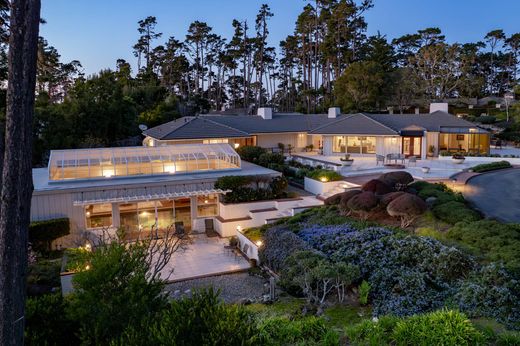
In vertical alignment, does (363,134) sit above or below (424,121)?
below

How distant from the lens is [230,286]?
14109 millimetres

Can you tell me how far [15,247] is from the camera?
524 centimetres

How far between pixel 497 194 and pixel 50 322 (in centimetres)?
1887

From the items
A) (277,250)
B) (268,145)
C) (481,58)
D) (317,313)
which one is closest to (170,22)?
(268,145)

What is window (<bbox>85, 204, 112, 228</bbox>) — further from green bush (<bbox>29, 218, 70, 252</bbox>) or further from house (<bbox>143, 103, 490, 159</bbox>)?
house (<bbox>143, 103, 490, 159</bbox>)

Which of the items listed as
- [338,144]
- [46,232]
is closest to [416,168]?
[338,144]

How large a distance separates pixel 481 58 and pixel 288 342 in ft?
263

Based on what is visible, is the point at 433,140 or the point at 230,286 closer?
the point at 230,286

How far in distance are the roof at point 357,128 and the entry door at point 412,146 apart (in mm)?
1712

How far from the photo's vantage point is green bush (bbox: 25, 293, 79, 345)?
675 centimetres

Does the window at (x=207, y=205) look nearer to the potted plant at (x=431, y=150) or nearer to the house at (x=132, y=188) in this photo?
the house at (x=132, y=188)

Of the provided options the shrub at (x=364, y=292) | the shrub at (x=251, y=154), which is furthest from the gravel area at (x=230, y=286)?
the shrub at (x=251, y=154)

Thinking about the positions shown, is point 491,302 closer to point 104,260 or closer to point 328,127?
point 104,260

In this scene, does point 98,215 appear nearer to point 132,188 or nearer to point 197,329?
point 132,188
